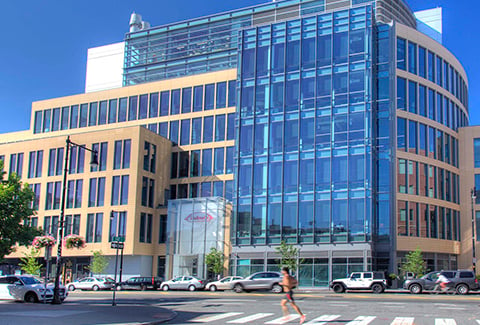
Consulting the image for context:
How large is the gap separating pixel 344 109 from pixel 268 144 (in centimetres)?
→ 796

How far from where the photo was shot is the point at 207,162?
203 ft

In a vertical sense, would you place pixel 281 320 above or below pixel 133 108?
below

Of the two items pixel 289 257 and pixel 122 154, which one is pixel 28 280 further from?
pixel 122 154

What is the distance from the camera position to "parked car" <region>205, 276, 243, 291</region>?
43.6 meters

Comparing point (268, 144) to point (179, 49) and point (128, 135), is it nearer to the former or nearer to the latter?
point (128, 135)

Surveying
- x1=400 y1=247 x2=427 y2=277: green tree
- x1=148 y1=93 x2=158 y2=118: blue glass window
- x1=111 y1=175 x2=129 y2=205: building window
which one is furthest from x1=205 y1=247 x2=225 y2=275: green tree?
x1=148 y1=93 x2=158 y2=118: blue glass window

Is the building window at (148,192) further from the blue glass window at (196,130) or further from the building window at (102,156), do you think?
the blue glass window at (196,130)

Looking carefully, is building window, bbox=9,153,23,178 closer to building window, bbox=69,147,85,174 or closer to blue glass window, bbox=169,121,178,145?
building window, bbox=69,147,85,174

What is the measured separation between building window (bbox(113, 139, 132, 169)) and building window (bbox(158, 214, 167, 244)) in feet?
22.2

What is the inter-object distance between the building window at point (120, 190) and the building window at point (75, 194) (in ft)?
14.3

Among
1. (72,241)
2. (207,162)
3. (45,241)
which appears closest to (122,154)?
(207,162)

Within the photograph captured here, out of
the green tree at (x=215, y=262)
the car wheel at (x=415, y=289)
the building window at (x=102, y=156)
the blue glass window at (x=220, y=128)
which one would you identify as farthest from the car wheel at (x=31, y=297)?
the blue glass window at (x=220, y=128)

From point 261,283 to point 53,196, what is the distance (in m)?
31.4

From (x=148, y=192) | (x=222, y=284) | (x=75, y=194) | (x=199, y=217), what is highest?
(x=148, y=192)
